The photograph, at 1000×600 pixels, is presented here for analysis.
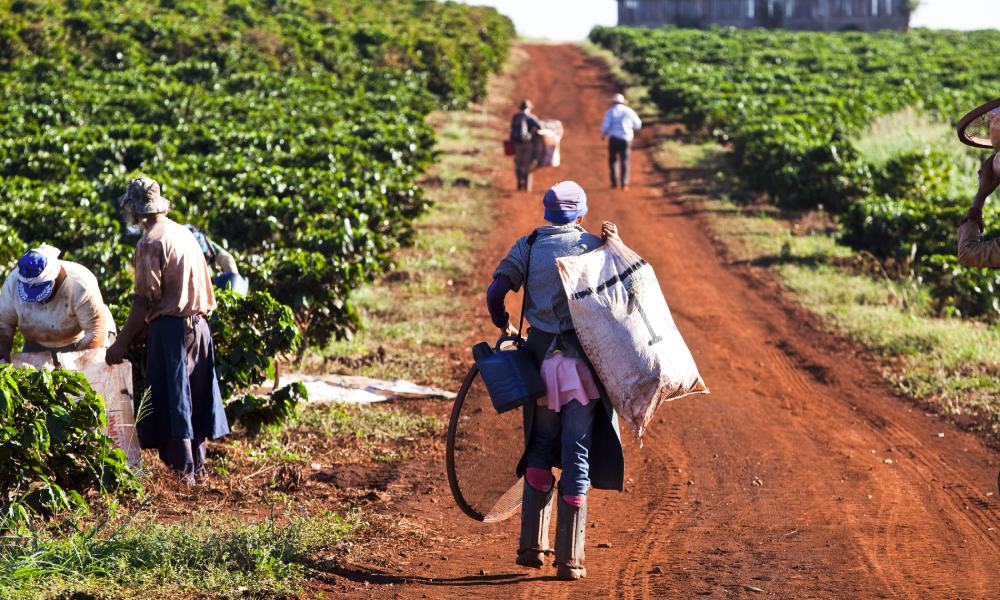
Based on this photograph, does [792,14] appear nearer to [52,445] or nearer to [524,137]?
[524,137]

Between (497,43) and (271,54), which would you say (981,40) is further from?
(271,54)

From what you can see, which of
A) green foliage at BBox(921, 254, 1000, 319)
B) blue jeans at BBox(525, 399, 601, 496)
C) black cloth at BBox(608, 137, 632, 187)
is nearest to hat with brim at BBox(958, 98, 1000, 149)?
blue jeans at BBox(525, 399, 601, 496)

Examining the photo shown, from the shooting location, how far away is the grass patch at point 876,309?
374 inches

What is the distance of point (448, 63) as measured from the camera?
125 feet

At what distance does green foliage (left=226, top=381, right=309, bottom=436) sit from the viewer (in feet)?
24.2

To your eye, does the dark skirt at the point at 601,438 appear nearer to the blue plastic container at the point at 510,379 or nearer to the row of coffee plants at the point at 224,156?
the blue plastic container at the point at 510,379

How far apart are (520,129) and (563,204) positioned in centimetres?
1419

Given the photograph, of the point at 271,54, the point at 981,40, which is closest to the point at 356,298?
the point at 271,54

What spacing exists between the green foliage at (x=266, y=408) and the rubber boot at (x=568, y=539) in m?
2.42

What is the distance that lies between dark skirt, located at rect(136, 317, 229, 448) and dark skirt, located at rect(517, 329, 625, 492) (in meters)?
2.06

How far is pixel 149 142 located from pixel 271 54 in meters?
20.7

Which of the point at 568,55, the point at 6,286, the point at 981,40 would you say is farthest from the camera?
the point at 981,40

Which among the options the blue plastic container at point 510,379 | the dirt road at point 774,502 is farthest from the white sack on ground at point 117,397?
the blue plastic container at point 510,379

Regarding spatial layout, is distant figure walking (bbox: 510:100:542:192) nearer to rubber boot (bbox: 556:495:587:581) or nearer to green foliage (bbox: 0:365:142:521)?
green foliage (bbox: 0:365:142:521)
